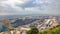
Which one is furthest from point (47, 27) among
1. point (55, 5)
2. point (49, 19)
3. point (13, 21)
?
point (13, 21)

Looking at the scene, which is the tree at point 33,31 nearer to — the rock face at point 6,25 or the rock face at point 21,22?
the rock face at point 21,22

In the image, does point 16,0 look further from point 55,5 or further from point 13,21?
point 55,5

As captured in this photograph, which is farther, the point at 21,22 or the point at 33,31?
the point at 21,22

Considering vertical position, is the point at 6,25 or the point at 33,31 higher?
the point at 6,25

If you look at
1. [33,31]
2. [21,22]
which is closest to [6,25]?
[21,22]

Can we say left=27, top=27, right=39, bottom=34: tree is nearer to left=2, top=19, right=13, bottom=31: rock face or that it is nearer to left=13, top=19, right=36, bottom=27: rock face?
left=13, top=19, right=36, bottom=27: rock face

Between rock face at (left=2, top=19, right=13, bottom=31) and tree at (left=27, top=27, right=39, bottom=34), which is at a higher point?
rock face at (left=2, top=19, right=13, bottom=31)

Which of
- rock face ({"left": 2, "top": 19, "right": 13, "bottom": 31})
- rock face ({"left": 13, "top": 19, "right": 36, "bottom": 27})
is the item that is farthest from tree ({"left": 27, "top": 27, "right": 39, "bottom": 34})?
rock face ({"left": 2, "top": 19, "right": 13, "bottom": 31})

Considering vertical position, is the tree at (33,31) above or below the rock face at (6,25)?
below

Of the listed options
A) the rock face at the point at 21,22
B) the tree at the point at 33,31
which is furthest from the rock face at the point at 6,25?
the tree at the point at 33,31

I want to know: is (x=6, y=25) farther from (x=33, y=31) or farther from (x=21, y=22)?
(x=33, y=31)

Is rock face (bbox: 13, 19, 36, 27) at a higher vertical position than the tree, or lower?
higher
